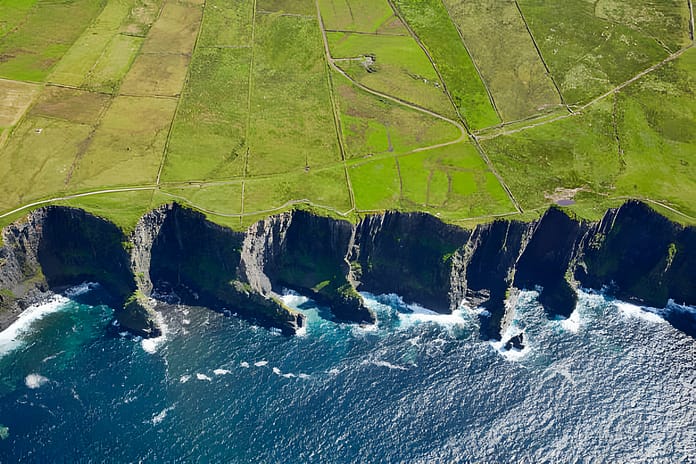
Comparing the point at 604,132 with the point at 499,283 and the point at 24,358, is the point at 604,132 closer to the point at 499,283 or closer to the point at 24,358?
the point at 499,283

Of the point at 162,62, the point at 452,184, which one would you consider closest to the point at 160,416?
the point at 452,184

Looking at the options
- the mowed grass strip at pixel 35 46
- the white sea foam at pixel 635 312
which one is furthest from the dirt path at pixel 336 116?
the mowed grass strip at pixel 35 46

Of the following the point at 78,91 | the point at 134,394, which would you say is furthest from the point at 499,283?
the point at 78,91

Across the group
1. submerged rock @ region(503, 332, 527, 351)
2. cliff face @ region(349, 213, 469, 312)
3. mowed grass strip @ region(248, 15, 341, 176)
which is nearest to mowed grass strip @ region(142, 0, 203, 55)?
mowed grass strip @ region(248, 15, 341, 176)

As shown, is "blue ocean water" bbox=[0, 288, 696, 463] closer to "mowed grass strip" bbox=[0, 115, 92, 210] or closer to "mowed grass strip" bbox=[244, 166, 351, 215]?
"mowed grass strip" bbox=[244, 166, 351, 215]

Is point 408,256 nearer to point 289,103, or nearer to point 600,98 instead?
point 289,103
